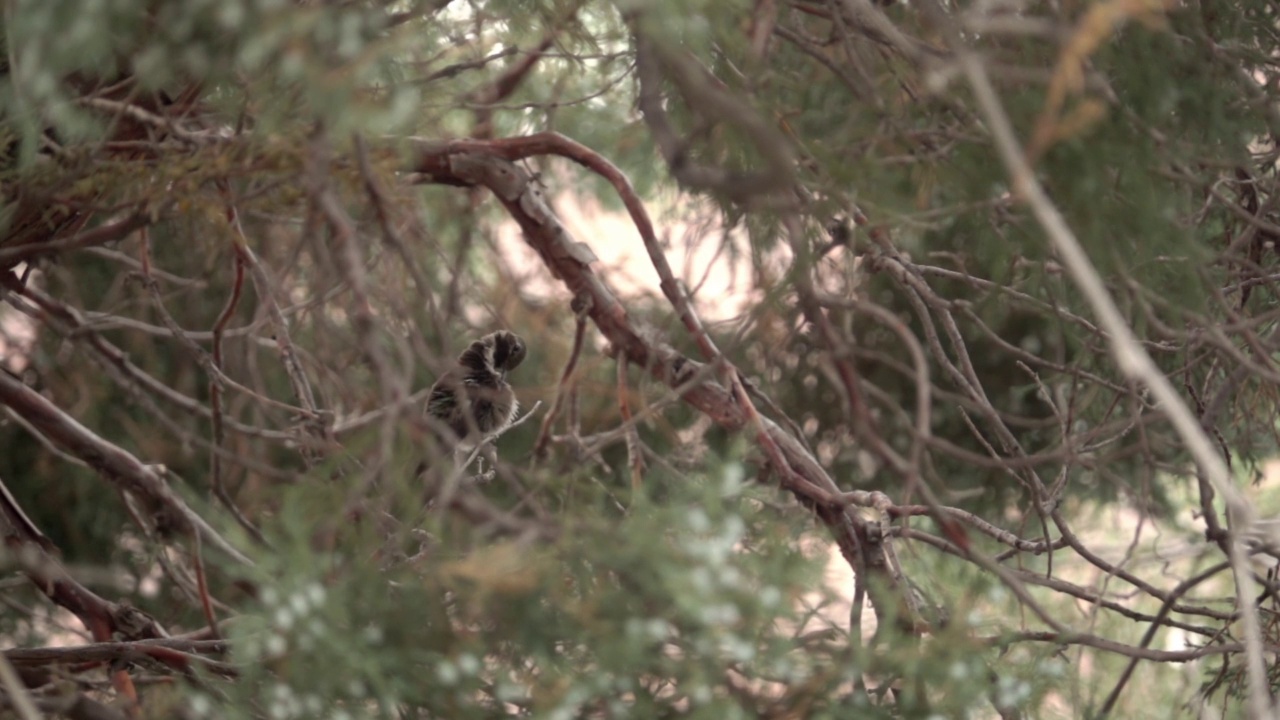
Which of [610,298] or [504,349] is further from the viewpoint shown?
[504,349]

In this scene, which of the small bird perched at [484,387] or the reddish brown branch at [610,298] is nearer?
the reddish brown branch at [610,298]

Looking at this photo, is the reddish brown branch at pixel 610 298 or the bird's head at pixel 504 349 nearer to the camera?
the reddish brown branch at pixel 610 298

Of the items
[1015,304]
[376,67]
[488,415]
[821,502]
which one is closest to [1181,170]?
[1015,304]

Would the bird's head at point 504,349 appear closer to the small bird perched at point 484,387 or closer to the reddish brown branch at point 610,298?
the small bird perched at point 484,387

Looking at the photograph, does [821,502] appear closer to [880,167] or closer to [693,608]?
[880,167]

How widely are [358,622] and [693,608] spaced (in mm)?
267

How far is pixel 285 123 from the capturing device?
1.16 m

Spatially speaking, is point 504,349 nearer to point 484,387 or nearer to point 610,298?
point 484,387

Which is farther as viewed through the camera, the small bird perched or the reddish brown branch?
the small bird perched

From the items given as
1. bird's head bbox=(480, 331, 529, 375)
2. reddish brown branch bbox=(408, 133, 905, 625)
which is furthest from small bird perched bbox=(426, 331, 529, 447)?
reddish brown branch bbox=(408, 133, 905, 625)

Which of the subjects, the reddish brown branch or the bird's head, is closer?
the reddish brown branch

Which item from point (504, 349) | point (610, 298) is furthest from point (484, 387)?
point (610, 298)

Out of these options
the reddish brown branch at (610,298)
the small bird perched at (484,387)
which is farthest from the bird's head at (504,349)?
the reddish brown branch at (610,298)

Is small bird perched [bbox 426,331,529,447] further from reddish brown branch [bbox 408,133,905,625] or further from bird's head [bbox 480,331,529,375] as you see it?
reddish brown branch [bbox 408,133,905,625]
